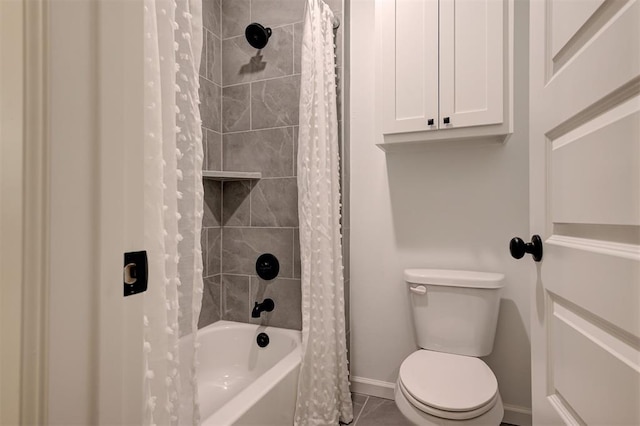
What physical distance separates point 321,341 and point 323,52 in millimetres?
1378

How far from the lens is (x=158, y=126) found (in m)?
0.57

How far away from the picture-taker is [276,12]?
6.16 ft

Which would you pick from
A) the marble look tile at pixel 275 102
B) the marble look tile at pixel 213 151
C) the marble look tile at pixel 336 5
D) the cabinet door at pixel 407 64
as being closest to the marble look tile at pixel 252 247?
the marble look tile at pixel 213 151

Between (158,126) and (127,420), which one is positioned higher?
(158,126)

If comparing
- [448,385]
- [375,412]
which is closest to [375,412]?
[375,412]

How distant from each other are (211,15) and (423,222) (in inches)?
68.9

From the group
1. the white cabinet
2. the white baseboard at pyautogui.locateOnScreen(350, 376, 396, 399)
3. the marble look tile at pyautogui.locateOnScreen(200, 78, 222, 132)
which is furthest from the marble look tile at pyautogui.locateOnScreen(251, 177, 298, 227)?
the white baseboard at pyautogui.locateOnScreen(350, 376, 396, 399)

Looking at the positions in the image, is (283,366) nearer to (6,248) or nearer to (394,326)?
(394,326)

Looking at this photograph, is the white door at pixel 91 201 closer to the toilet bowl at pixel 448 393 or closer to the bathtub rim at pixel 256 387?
the bathtub rim at pixel 256 387

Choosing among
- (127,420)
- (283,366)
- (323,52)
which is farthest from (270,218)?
(127,420)

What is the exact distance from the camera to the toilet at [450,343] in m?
1.15

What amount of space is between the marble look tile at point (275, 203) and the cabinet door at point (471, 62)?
876 millimetres

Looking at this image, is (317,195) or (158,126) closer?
(158,126)

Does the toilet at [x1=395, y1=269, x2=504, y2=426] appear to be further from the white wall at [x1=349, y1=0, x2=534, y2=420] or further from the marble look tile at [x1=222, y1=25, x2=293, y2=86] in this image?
the marble look tile at [x1=222, y1=25, x2=293, y2=86]
